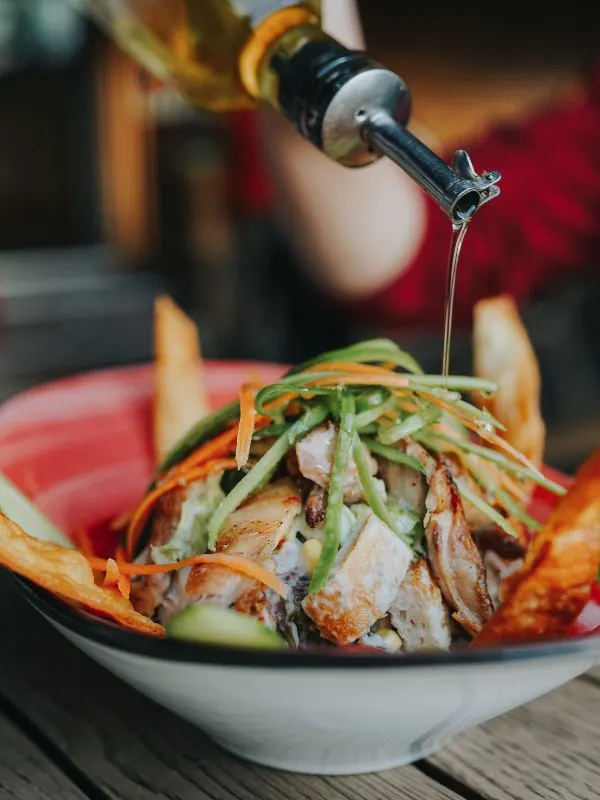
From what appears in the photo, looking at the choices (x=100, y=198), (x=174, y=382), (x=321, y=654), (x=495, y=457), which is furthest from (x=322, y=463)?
(x=100, y=198)

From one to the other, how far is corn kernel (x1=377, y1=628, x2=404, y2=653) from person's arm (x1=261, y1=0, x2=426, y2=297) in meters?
1.08

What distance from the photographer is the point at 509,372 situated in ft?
2.83

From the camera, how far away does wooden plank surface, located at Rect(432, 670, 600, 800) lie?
0.63 meters

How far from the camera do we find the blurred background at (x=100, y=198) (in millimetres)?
3318

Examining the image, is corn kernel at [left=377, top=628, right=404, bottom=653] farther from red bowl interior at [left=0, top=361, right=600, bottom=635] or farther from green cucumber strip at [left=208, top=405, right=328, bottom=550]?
red bowl interior at [left=0, top=361, right=600, bottom=635]

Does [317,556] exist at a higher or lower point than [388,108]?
lower

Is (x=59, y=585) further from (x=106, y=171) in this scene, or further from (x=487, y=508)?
(x=106, y=171)

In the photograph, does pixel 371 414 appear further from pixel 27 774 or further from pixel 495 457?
pixel 27 774

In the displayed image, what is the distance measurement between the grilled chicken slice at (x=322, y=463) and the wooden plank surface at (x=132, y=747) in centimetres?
19

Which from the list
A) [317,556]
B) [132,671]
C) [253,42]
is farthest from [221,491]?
[253,42]

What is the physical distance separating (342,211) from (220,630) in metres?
1.31

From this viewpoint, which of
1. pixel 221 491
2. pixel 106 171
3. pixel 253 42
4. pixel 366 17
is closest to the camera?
pixel 221 491

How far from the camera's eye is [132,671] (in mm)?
520

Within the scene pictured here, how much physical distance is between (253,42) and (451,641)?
0.61m
